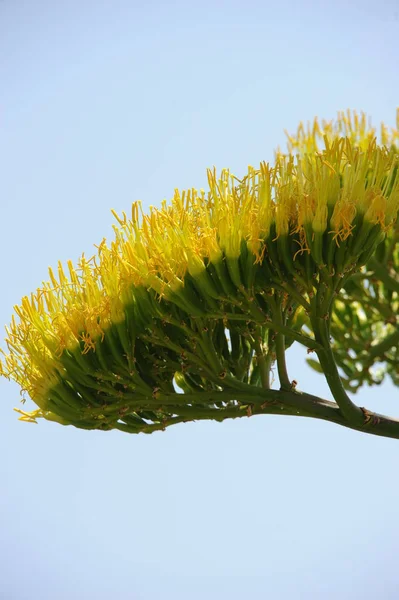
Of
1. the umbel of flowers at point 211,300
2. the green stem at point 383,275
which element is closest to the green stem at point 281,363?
the umbel of flowers at point 211,300

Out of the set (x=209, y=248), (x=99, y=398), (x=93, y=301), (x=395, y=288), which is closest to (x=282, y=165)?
(x=209, y=248)

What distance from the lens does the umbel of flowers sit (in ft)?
13.5

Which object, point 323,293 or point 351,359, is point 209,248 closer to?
point 323,293

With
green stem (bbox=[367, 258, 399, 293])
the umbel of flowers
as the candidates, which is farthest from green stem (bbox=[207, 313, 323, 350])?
green stem (bbox=[367, 258, 399, 293])

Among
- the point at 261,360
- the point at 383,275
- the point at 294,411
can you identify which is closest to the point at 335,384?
the point at 294,411

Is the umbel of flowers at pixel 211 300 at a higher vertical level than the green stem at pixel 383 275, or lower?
lower

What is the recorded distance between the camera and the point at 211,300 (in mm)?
4234

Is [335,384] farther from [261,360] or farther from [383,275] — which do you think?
[383,275]

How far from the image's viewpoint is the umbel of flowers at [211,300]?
412 cm

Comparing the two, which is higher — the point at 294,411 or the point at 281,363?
the point at 281,363

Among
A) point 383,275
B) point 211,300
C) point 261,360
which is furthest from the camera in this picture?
point 383,275

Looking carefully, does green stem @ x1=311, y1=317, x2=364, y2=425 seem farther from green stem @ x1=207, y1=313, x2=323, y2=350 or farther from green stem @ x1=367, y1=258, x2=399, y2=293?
green stem @ x1=367, y1=258, x2=399, y2=293

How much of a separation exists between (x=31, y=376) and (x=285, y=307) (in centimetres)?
133

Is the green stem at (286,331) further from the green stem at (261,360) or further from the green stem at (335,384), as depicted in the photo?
the green stem at (261,360)
